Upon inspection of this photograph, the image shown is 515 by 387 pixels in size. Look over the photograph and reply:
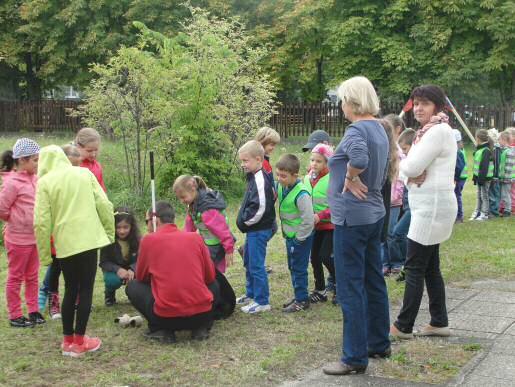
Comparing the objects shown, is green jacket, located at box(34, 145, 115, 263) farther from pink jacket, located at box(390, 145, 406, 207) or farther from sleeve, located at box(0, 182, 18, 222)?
pink jacket, located at box(390, 145, 406, 207)

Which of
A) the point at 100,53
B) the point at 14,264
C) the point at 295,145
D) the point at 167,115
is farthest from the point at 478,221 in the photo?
the point at 100,53

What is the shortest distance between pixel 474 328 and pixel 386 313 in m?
1.33

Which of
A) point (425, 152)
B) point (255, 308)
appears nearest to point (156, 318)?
point (255, 308)

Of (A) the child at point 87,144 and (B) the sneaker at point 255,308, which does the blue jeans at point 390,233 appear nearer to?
(B) the sneaker at point 255,308

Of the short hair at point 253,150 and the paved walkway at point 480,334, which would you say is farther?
the short hair at point 253,150

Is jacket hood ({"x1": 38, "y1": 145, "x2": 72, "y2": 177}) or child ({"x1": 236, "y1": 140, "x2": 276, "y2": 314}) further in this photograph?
child ({"x1": 236, "y1": 140, "x2": 276, "y2": 314})

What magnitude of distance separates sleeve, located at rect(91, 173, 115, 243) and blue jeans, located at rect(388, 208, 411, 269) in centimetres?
375

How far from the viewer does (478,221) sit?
1260cm

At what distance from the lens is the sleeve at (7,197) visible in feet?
21.1

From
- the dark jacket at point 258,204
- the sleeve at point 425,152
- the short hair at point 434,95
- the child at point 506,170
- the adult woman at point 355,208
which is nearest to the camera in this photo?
the adult woman at point 355,208

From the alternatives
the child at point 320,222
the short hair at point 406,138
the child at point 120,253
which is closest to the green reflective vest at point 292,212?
the child at point 320,222

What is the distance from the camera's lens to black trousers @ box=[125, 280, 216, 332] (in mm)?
5855

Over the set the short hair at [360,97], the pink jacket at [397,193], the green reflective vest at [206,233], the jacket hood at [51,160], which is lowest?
the green reflective vest at [206,233]

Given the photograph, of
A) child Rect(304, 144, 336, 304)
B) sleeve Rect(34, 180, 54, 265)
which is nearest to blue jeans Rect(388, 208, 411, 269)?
child Rect(304, 144, 336, 304)
